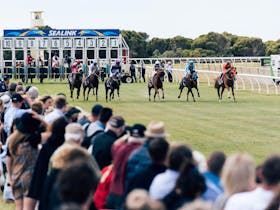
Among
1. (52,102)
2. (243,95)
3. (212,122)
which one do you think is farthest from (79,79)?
(52,102)

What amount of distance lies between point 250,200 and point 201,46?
88860 mm

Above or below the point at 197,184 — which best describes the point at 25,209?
below

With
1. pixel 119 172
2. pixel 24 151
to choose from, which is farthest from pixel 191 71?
pixel 119 172

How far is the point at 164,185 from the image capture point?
643cm

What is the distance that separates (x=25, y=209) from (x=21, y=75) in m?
42.6

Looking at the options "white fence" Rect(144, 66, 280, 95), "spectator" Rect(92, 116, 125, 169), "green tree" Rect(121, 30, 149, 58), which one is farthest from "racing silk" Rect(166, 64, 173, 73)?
"spectator" Rect(92, 116, 125, 169)

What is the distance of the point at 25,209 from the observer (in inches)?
363

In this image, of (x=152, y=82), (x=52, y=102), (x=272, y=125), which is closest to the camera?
(x=52, y=102)

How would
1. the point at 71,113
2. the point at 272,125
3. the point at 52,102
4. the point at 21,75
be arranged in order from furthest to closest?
the point at 21,75
the point at 272,125
the point at 52,102
the point at 71,113

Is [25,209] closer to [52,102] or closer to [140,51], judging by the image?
[52,102]

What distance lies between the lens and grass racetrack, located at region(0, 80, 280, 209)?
56.5 feet

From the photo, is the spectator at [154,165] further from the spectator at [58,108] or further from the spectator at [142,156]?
the spectator at [58,108]

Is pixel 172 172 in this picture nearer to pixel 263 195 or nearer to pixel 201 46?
pixel 263 195

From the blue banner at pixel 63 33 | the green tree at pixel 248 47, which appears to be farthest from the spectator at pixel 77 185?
the green tree at pixel 248 47
